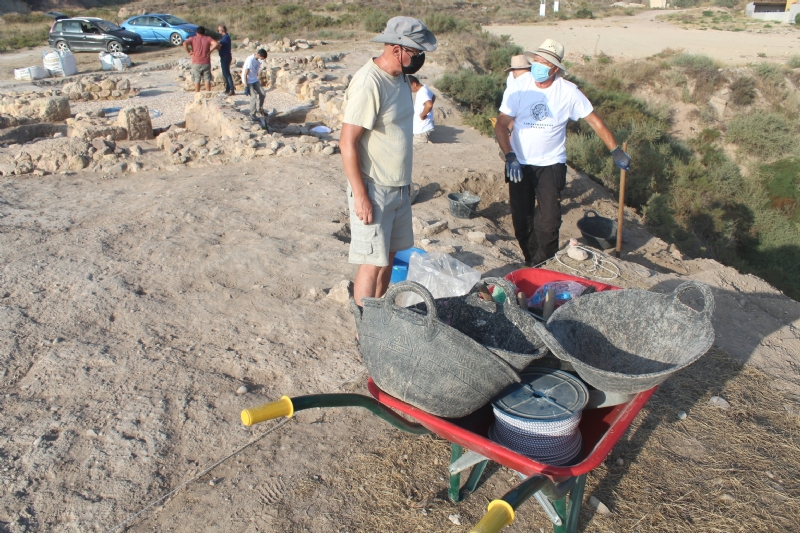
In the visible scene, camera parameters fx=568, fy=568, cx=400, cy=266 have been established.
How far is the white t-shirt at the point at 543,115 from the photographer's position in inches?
167

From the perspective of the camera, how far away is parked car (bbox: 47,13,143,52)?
20.8m

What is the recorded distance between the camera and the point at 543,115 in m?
4.26

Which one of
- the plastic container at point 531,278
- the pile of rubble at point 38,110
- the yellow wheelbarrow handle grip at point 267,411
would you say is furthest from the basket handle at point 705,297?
the pile of rubble at point 38,110

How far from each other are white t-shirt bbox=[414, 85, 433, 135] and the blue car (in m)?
17.3

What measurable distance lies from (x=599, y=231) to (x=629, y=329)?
3.93 metres

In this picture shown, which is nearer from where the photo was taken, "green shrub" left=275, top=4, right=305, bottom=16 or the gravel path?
the gravel path

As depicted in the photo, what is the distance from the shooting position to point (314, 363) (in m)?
3.44

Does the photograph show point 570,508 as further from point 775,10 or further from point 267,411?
point 775,10

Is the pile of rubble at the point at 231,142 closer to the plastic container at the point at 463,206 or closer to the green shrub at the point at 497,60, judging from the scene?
the plastic container at the point at 463,206

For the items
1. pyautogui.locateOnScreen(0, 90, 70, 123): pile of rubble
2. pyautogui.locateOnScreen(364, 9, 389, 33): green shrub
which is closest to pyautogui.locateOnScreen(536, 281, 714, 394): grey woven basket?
pyautogui.locateOnScreen(0, 90, 70, 123): pile of rubble

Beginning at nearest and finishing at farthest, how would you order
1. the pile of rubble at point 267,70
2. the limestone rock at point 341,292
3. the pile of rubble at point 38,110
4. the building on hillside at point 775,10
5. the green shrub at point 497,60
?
the limestone rock at point 341,292, the pile of rubble at point 38,110, the pile of rubble at point 267,70, the green shrub at point 497,60, the building on hillside at point 775,10

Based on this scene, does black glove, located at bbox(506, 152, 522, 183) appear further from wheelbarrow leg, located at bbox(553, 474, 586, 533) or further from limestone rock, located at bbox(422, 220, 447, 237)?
wheelbarrow leg, located at bbox(553, 474, 586, 533)

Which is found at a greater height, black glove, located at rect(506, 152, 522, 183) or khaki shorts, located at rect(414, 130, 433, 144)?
black glove, located at rect(506, 152, 522, 183)

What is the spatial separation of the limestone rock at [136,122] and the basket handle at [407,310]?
9.12 metres
